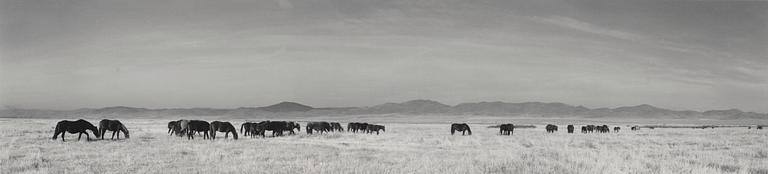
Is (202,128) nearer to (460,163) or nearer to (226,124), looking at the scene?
(226,124)

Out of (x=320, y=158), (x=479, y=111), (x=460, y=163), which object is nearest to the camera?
(x=460, y=163)

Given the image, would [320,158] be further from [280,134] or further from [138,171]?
[280,134]

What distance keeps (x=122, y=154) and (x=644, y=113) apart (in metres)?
205

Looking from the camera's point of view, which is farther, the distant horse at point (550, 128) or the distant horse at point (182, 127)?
the distant horse at point (550, 128)

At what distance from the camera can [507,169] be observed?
11.3 m

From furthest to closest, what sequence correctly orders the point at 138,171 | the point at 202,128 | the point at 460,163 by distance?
the point at 202,128
the point at 460,163
the point at 138,171

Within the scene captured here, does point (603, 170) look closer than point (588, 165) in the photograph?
Yes

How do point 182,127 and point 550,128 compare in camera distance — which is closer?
point 182,127

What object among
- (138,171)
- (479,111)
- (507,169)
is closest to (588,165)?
(507,169)

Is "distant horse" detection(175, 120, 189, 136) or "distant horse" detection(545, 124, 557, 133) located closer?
"distant horse" detection(175, 120, 189, 136)

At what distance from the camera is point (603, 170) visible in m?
11.1

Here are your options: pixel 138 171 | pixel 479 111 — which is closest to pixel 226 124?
pixel 138 171

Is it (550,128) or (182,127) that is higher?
(182,127)

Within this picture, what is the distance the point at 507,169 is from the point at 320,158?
184 inches
